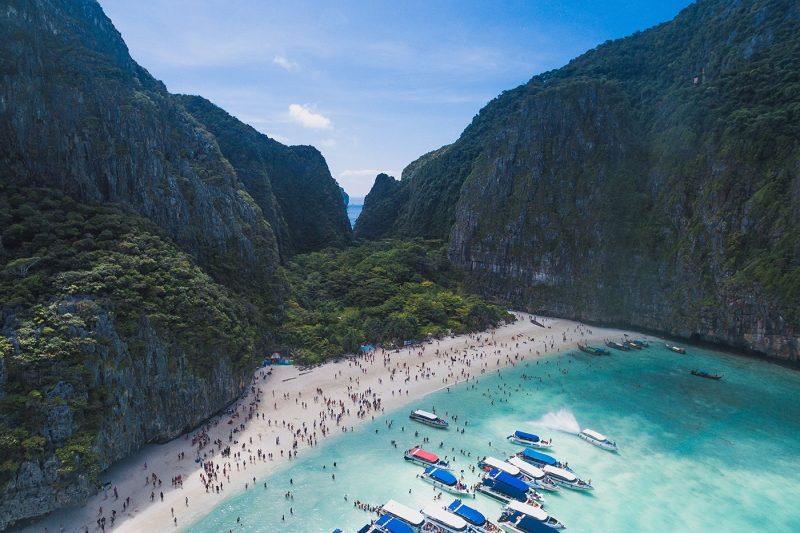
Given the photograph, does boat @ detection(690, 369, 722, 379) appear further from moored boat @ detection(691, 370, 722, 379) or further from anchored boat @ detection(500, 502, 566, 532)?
anchored boat @ detection(500, 502, 566, 532)

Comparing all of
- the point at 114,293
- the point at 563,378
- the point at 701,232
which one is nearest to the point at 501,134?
the point at 701,232

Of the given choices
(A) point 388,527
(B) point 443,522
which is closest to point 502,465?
(B) point 443,522

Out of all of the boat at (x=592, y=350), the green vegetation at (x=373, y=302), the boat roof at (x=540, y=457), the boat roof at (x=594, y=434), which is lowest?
the boat roof at (x=540, y=457)

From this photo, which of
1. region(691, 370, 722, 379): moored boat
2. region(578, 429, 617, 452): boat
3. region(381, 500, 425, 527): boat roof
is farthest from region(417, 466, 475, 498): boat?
region(691, 370, 722, 379): moored boat

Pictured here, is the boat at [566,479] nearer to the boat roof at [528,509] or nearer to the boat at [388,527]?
the boat roof at [528,509]

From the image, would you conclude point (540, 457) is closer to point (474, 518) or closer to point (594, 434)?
point (594, 434)

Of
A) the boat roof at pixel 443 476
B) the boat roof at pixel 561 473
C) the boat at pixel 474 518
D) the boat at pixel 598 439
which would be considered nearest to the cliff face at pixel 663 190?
the boat at pixel 598 439
